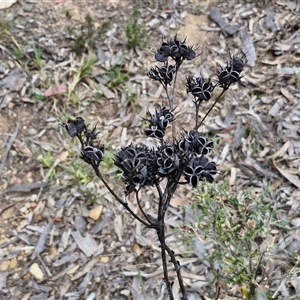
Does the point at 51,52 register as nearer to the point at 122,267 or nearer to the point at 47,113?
the point at 47,113

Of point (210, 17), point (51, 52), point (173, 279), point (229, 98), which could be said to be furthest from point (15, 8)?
point (173, 279)

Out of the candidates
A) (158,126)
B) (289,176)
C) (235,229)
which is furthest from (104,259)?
(158,126)

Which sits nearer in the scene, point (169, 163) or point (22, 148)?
point (169, 163)

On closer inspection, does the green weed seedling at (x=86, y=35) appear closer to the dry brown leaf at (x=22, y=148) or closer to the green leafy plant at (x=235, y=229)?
the dry brown leaf at (x=22, y=148)

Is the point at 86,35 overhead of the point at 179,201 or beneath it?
overhead

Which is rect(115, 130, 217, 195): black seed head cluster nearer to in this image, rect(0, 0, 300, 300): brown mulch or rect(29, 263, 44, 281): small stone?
rect(0, 0, 300, 300): brown mulch

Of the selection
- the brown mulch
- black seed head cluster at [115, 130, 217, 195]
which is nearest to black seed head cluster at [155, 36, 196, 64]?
black seed head cluster at [115, 130, 217, 195]

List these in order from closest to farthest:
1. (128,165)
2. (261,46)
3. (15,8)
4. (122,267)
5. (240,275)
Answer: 1. (128,165)
2. (240,275)
3. (122,267)
4. (261,46)
5. (15,8)

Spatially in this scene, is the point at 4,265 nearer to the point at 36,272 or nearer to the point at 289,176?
the point at 36,272
